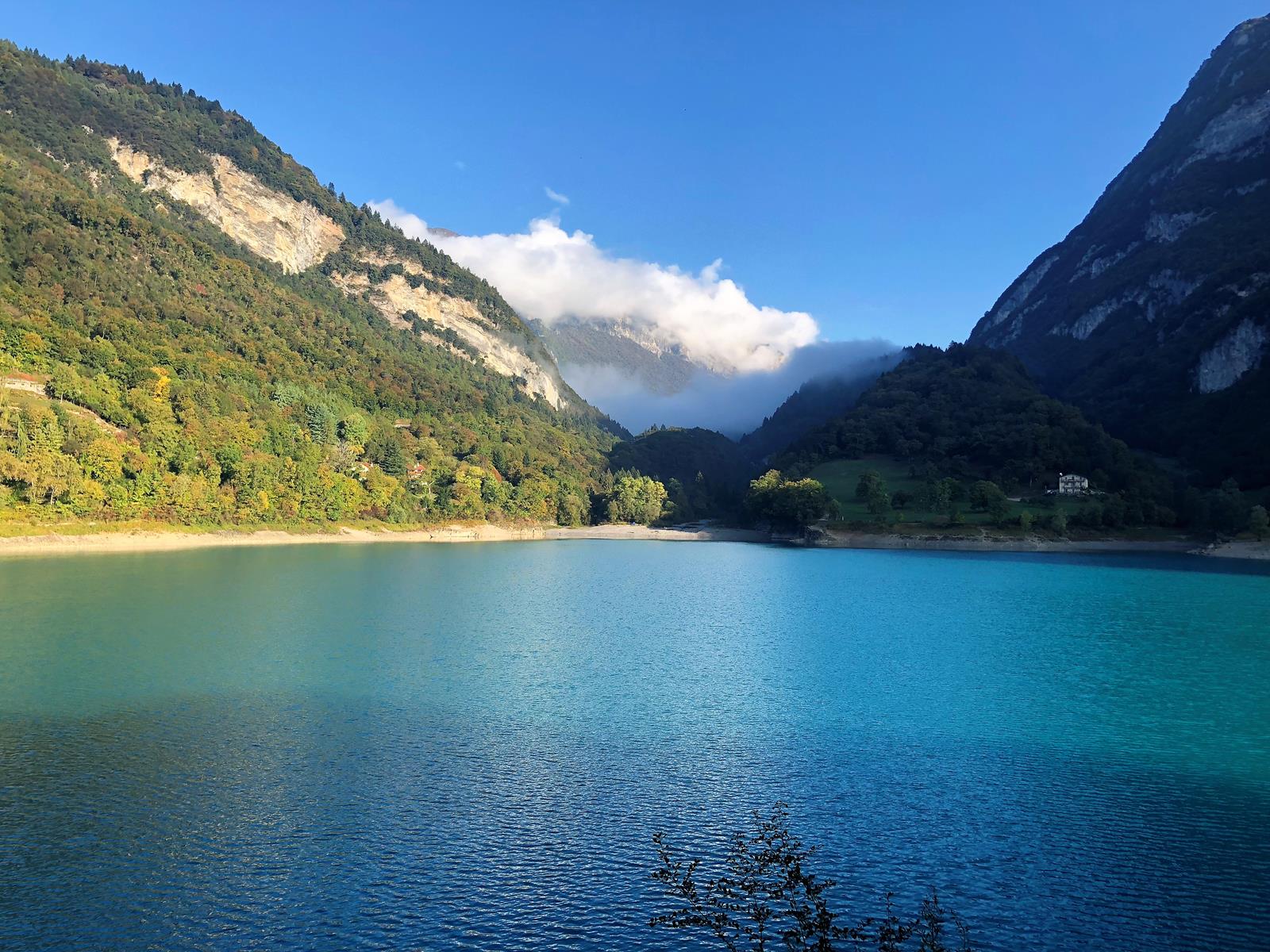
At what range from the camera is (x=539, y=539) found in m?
129

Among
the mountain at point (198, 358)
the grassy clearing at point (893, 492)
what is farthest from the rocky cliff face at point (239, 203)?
the grassy clearing at point (893, 492)

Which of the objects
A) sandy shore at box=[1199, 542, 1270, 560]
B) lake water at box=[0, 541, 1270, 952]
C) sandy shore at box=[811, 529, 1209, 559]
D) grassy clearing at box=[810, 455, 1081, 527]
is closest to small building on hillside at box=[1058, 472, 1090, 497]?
grassy clearing at box=[810, 455, 1081, 527]

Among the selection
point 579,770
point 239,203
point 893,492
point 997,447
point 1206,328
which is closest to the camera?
point 579,770

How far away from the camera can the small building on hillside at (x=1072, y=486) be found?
11525cm

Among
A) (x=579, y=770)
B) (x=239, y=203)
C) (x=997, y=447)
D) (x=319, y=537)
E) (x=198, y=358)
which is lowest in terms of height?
(x=579, y=770)

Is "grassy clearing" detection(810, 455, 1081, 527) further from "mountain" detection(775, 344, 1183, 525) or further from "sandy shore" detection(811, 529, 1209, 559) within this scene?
"sandy shore" detection(811, 529, 1209, 559)

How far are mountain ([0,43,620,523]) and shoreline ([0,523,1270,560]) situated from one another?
315 cm

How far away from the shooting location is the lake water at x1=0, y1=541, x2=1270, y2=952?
12.0m

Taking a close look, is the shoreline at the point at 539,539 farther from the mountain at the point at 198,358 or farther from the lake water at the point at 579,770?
the lake water at the point at 579,770

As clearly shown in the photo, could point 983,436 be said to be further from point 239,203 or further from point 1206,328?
point 239,203

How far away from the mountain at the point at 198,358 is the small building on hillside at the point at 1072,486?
8289cm

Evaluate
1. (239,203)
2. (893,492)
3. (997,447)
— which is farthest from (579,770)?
(239,203)

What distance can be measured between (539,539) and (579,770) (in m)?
112

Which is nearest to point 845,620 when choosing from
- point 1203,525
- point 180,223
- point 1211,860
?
point 1211,860
